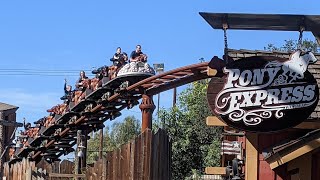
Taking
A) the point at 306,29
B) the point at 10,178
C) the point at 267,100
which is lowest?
the point at 10,178

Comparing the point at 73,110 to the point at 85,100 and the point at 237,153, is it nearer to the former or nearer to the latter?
the point at 85,100

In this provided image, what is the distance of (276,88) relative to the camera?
35.4 feet

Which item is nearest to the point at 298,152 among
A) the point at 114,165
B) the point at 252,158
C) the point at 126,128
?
the point at 252,158

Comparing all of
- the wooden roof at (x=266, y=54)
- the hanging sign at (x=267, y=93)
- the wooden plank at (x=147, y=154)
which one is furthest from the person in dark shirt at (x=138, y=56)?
the wooden plank at (x=147, y=154)

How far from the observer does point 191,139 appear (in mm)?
37531

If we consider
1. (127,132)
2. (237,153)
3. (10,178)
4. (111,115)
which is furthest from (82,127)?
(127,132)

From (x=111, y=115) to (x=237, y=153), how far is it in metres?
11.4

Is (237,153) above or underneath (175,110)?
underneath

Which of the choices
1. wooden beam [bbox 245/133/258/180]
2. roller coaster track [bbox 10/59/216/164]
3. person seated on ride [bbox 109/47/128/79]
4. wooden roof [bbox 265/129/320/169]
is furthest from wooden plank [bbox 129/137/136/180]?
person seated on ride [bbox 109/47/128/79]

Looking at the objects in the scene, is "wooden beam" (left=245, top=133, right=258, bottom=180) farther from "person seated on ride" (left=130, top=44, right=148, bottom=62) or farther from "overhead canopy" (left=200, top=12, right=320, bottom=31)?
"person seated on ride" (left=130, top=44, right=148, bottom=62)

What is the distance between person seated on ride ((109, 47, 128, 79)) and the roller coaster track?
0.71 meters

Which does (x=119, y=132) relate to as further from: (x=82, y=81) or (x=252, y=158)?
(x=252, y=158)

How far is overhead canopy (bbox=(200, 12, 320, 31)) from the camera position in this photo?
33.7 feet

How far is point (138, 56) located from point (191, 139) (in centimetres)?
1466
